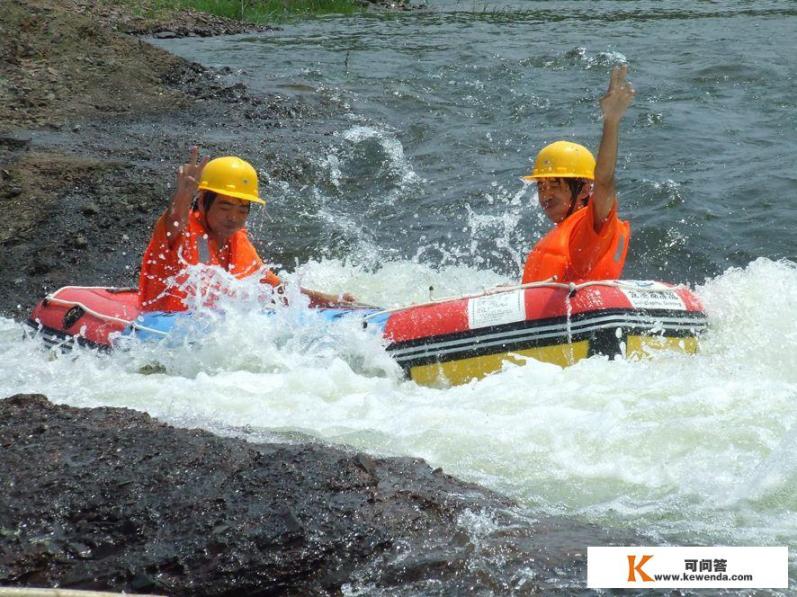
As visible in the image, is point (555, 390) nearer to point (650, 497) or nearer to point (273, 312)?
point (650, 497)

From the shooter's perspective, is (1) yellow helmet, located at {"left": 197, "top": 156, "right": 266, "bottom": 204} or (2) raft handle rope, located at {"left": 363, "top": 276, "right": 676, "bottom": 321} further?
(1) yellow helmet, located at {"left": 197, "top": 156, "right": 266, "bottom": 204}

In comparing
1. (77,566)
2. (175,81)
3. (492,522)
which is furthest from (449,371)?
(175,81)

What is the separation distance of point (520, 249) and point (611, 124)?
177 inches

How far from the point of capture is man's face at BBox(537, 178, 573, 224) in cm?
709

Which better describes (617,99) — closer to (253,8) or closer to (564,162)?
(564,162)

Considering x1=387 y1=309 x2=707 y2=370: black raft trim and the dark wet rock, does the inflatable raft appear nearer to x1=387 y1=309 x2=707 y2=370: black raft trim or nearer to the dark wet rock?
x1=387 y1=309 x2=707 y2=370: black raft trim

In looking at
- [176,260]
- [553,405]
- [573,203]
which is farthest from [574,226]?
[176,260]

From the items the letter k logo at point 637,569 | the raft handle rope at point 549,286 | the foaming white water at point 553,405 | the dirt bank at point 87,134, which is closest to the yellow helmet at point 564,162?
the raft handle rope at point 549,286

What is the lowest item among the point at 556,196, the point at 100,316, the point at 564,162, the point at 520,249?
the point at 100,316

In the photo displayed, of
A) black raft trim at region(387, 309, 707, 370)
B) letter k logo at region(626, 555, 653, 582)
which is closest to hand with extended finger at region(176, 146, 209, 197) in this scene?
black raft trim at region(387, 309, 707, 370)

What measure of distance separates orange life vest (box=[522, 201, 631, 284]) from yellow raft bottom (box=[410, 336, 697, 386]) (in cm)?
48

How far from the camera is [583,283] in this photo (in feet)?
22.2

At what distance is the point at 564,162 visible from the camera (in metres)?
6.98

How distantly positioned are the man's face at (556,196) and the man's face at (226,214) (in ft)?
6.30
